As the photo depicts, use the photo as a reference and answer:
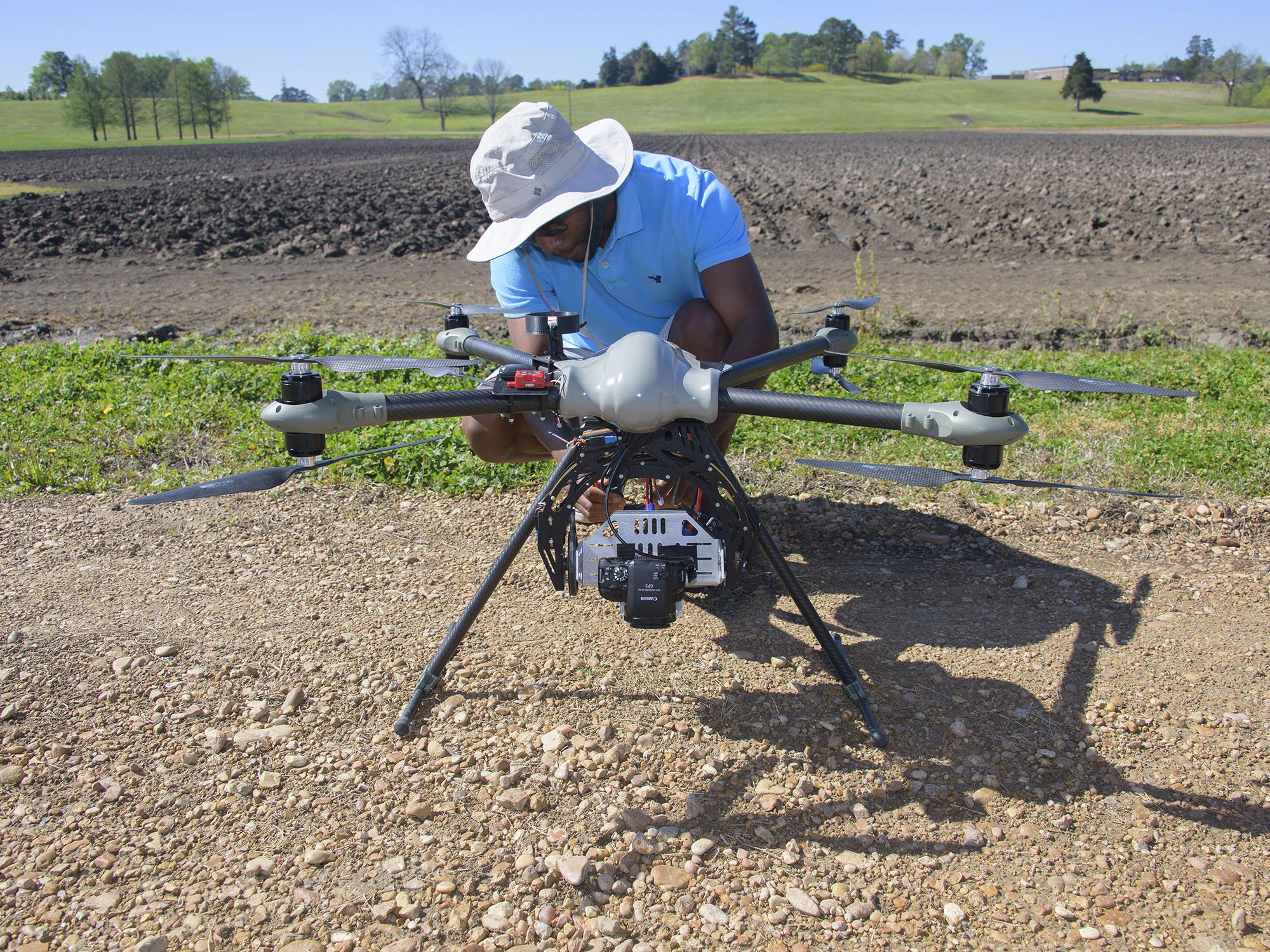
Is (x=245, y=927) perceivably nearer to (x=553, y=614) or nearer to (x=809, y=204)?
(x=553, y=614)

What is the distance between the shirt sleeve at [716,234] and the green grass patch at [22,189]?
22714 mm

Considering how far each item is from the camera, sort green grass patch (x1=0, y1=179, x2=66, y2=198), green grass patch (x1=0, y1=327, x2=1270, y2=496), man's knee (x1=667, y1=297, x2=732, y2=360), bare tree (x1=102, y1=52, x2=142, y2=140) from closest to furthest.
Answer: man's knee (x1=667, y1=297, x2=732, y2=360), green grass patch (x1=0, y1=327, x2=1270, y2=496), green grass patch (x1=0, y1=179, x2=66, y2=198), bare tree (x1=102, y1=52, x2=142, y2=140)

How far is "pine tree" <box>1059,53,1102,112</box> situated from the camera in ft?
214

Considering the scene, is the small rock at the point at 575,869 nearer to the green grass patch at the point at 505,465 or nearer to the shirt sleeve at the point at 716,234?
the shirt sleeve at the point at 716,234

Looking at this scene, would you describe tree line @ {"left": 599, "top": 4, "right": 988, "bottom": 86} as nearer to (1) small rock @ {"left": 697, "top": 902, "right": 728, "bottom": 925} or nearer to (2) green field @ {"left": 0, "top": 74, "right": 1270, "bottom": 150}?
(2) green field @ {"left": 0, "top": 74, "right": 1270, "bottom": 150}

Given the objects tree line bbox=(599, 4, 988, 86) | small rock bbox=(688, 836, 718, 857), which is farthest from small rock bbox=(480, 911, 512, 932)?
tree line bbox=(599, 4, 988, 86)

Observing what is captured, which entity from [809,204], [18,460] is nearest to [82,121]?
[809,204]

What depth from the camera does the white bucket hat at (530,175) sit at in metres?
2.72

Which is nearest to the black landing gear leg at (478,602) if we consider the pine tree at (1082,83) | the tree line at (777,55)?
the pine tree at (1082,83)

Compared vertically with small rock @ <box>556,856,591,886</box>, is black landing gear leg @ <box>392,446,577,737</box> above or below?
above

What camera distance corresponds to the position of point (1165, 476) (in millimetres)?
4180

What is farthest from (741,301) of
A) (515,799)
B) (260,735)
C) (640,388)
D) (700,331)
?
(260,735)

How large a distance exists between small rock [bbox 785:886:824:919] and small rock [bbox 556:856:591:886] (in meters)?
0.44

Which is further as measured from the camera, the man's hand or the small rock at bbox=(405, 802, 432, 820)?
the man's hand
